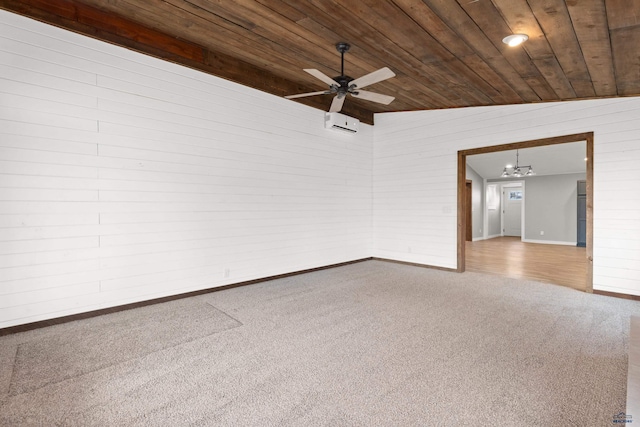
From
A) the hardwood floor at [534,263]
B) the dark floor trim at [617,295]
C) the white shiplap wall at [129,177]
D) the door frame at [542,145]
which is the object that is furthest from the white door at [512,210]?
the white shiplap wall at [129,177]

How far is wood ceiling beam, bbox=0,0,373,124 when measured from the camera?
121 inches

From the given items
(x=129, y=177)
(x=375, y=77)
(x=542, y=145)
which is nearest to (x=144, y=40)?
(x=129, y=177)

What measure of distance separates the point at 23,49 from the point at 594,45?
5.26 m

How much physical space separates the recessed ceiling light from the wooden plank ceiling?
52 mm

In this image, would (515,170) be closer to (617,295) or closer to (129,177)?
(617,295)

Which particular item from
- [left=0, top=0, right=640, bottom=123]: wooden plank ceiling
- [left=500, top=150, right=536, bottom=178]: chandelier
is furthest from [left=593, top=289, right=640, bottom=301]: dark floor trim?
[left=500, top=150, right=536, bottom=178]: chandelier

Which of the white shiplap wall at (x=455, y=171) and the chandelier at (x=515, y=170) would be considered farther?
the chandelier at (x=515, y=170)

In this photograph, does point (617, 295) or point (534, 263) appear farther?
point (534, 263)

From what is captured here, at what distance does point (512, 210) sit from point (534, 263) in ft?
22.2

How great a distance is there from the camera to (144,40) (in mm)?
3611

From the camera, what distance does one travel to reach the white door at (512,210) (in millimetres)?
12219

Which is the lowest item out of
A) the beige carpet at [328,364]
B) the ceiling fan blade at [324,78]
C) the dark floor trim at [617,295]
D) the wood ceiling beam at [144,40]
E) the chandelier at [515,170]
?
the beige carpet at [328,364]

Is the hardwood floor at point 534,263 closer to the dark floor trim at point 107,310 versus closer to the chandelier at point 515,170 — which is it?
the chandelier at point 515,170

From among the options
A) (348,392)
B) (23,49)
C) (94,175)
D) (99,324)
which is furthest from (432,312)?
(23,49)
